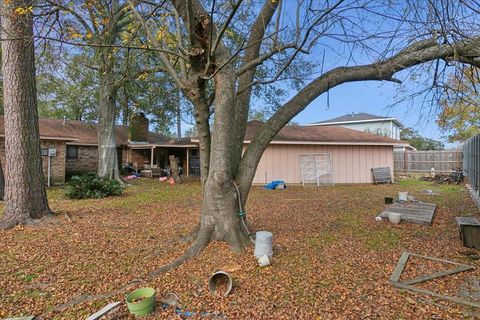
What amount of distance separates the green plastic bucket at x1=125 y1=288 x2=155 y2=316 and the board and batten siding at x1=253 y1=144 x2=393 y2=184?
11.7 meters

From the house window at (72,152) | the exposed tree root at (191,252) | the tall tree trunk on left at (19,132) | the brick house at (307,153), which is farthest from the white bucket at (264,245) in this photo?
the house window at (72,152)

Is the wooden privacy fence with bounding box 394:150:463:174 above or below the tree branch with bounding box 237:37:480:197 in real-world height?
below

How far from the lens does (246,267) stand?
11.8 feet

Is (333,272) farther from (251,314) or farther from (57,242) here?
(57,242)

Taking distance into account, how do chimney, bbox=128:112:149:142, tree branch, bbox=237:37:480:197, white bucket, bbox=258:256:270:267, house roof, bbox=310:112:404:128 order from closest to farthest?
white bucket, bbox=258:256:270:267 → tree branch, bbox=237:37:480:197 → chimney, bbox=128:112:149:142 → house roof, bbox=310:112:404:128

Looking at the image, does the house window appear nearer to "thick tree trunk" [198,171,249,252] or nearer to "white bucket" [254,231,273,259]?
"thick tree trunk" [198,171,249,252]

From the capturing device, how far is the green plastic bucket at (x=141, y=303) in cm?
258

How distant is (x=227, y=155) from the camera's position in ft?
13.5

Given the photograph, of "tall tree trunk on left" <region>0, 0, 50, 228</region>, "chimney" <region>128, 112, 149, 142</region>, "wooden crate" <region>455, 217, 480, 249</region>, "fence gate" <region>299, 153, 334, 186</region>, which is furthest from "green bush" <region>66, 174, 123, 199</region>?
"wooden crate" <region>455, 217, 480, 249</region>

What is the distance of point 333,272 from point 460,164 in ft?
60.0

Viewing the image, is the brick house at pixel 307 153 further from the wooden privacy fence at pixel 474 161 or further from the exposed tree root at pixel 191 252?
the exposed tree root at pixel 191 252

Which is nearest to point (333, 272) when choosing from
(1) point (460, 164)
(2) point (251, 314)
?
(2) point (251, 314)

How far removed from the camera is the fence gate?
47.4 feet

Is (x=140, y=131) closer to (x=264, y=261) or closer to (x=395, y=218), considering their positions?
(x=395, y=218)
